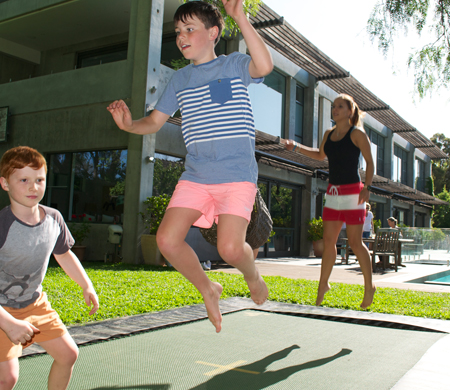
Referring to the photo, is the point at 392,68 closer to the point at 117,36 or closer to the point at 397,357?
the point at 397,357

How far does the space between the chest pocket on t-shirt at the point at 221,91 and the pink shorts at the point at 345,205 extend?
1761mm

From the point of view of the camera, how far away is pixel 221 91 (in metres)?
2.31

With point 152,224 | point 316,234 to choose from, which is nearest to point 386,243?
point 316,234

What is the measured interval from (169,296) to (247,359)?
8.24 feet

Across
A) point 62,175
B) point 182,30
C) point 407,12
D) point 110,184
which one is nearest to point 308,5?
point 407,12

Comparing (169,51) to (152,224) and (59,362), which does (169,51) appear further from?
(59,362)

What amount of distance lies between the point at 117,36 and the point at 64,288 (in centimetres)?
921

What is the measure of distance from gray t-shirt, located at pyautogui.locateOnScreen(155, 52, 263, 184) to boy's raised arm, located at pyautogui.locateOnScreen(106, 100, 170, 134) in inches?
9.9

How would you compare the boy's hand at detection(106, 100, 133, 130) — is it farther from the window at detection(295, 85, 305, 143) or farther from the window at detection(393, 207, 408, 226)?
the window at detection(393, 207, 408, 226)

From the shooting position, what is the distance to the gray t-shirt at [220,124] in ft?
7.52

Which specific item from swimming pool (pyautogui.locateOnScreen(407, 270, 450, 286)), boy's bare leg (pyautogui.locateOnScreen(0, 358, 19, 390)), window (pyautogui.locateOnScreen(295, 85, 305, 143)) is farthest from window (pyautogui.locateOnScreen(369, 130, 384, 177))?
boy's bare leg (pyautogui.locateOnScreen(0, 358, 19, 390))

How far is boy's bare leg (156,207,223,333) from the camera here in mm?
2275

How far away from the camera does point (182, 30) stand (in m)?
2.31

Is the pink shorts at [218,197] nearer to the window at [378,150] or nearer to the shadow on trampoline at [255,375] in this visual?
the shadow on trampoline at [255,375]
